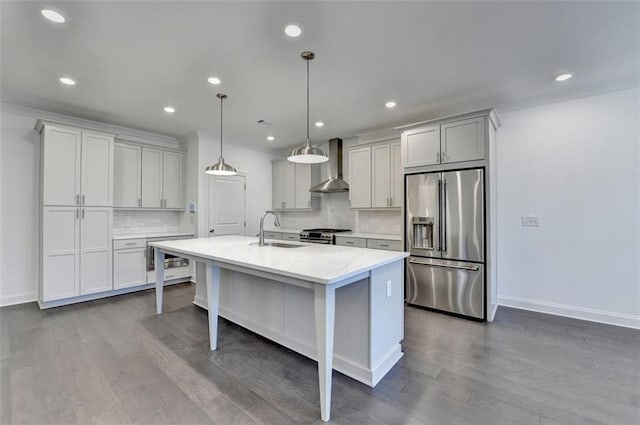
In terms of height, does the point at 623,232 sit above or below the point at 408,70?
below

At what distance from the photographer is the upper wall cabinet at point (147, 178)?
4.34 metres

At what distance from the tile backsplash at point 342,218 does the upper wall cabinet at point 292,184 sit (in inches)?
11.6

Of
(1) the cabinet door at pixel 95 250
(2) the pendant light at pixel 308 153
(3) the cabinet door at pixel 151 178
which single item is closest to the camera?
(2) the pendant light at pixel 308 153

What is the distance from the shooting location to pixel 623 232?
292 centimetres

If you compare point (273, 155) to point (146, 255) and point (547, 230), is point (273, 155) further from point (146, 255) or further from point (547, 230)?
point (547, 230)

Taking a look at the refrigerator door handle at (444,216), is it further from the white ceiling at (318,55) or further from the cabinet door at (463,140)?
the white ceiling at (318,55)

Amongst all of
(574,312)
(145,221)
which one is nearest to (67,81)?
Result: (145,221)

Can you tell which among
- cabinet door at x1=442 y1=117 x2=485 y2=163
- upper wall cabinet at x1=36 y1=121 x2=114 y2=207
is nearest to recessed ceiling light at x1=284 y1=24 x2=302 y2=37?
cabinet door at x1=442 y1=117 x2=485 y2=163

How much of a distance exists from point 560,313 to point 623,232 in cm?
111

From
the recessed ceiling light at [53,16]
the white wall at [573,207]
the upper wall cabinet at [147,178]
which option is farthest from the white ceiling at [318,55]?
the upper wall cabinet at [147,178]

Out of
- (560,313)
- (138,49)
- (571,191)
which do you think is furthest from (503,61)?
(138,49)

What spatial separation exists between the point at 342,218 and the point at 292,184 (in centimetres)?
133

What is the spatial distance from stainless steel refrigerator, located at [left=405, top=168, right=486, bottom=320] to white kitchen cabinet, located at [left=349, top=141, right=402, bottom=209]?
541mm

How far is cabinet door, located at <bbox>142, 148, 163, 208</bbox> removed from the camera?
459 centimetres
